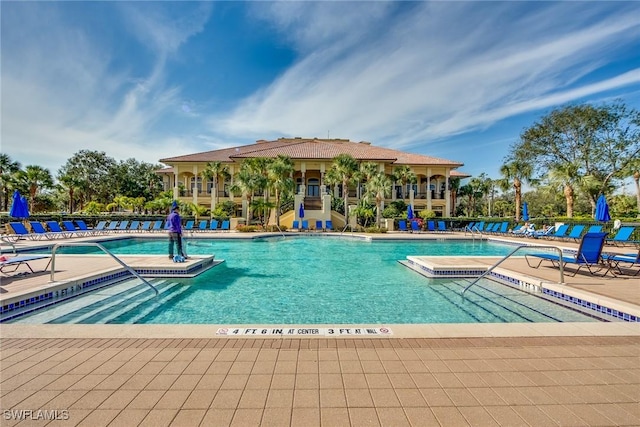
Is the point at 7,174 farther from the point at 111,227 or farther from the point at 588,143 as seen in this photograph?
the point at 588,143

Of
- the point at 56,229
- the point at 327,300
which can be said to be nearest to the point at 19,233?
the point at 56,229

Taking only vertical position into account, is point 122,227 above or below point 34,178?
below

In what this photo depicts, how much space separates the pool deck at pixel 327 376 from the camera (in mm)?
2119

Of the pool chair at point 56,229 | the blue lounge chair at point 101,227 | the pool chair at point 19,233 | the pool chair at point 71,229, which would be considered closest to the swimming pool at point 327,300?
the pool chair at point 19,233

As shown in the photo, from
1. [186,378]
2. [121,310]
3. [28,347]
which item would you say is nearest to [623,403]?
[186,378]

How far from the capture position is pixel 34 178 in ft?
105

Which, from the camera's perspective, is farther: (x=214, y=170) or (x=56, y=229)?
(x=214, y=170)

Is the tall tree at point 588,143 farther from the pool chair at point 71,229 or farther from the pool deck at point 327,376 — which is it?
the pool chair at point 71,229

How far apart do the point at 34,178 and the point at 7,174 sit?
173 inches

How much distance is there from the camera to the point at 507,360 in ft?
9.72

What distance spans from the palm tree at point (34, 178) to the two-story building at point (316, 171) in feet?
40.9

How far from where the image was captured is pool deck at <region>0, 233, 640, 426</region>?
2.12 metres
